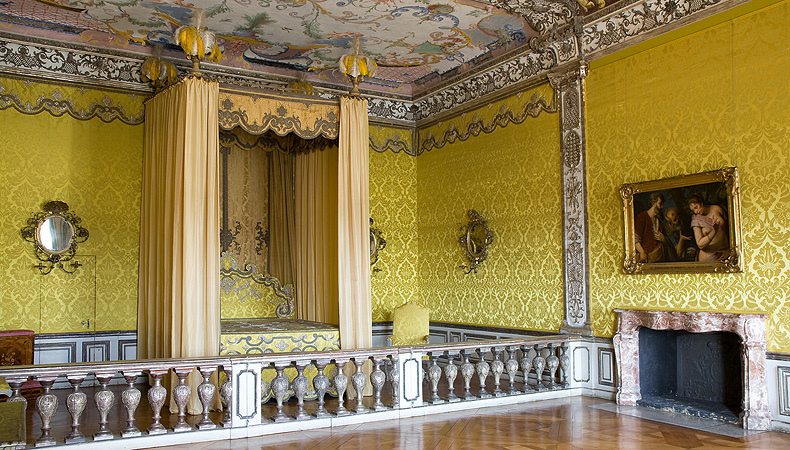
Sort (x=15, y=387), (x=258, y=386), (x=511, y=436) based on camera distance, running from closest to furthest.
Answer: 1. (x=15, y=387)
2. (x=511, y=436)
3. (x=258, y=386)

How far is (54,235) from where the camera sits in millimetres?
8039

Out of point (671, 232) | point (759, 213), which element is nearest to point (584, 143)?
point (671, 232)

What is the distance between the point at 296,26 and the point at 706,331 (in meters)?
5.45

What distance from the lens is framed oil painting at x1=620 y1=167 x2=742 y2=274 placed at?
20.0 ft

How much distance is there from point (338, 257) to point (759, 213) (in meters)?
3.95

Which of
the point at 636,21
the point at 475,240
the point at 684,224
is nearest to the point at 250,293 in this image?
the point at 475,240

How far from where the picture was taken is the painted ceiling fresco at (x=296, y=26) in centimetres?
741

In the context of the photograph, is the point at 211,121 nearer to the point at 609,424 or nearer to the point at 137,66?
the point at 137,66

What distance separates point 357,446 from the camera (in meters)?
5.23

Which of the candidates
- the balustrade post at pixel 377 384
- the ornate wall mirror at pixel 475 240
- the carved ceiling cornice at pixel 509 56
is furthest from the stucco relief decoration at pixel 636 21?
the balustrade post at pixel 377 384

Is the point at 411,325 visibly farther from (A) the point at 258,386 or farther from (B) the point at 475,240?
(A) the point at 258,386

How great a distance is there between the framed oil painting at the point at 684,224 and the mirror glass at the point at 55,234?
6.32 meters

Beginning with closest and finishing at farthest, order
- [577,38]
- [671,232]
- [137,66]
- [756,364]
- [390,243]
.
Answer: [756,364] → [671,232] → [577,38] → [137,66] → [390,243]

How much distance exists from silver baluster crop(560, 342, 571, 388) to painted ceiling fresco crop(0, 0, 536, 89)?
366 centimetres
